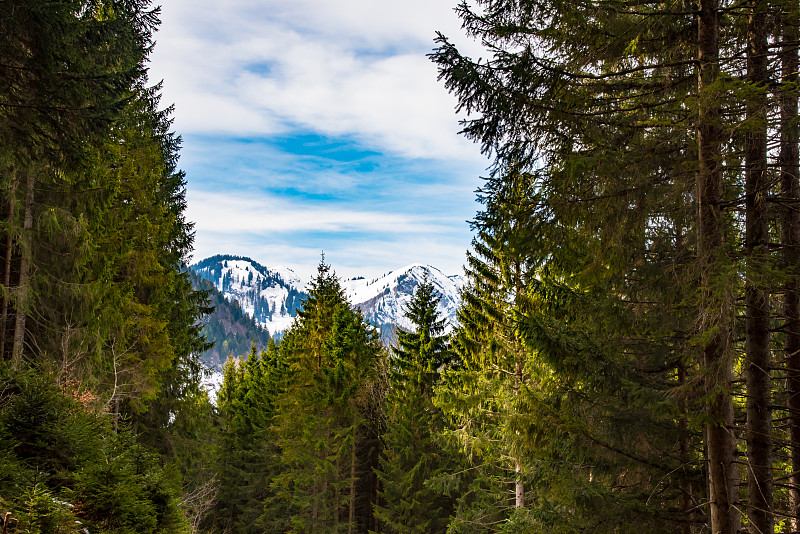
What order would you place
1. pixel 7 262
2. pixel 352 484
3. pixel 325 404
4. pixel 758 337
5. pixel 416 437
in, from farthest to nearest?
1. pixel 352 484
2. pixel 325 404
3. pixel 416 437
4. pixel 7 262
5. pixel 758 337

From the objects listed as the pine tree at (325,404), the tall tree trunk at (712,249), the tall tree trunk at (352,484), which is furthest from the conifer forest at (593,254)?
the tall tree trunk at (352,484)

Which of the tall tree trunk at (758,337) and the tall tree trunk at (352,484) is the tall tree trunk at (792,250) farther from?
the tall tree trunk at (352,484)

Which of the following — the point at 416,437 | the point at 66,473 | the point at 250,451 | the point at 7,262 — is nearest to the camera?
the point at 66,473

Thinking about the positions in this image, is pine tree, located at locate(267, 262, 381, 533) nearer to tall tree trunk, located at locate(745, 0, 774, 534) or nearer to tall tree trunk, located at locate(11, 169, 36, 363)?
tall tree trunk, located at locate(11, 169, 36, 363)

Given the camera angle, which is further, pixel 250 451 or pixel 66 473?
pixel 250 451

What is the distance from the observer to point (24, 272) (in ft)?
35.7

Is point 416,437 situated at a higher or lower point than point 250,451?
higher

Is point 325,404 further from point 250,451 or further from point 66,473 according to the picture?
point 66,473

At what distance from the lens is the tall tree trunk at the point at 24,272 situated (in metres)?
10.2

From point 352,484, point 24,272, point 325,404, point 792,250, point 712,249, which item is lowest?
point 352,484

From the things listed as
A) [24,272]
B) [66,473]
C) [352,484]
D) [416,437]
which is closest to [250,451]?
[352,484]

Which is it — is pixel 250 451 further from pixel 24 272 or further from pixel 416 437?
pixel 24 272

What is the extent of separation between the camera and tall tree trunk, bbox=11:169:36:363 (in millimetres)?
10248

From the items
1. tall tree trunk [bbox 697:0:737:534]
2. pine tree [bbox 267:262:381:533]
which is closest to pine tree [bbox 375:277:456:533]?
pine tree [bbox 267:262:381:533]
